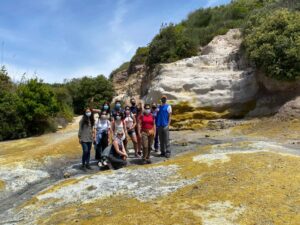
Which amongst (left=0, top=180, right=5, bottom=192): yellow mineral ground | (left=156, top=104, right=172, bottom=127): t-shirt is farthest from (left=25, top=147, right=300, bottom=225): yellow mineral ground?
(left=156, top=104, right=172, bottom=127): t-shirt

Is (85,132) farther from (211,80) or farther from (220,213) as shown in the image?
(211,80)

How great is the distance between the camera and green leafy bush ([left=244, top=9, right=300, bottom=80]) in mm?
24438

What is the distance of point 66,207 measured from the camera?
12.7 metres

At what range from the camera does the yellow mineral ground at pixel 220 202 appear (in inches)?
395

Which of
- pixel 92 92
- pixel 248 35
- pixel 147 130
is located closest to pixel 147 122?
pixel 147 130

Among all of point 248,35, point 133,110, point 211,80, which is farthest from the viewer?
point 211,80

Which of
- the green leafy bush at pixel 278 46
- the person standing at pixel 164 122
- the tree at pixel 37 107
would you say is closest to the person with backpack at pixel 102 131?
the person standing at pixel 164 122

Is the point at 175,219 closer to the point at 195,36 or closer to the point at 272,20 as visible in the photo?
the point at 272,20

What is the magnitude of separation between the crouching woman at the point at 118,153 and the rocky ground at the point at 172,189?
445 mm

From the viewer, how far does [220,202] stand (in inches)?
428

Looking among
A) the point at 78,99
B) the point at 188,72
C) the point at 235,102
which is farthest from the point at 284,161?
the point at 78,99

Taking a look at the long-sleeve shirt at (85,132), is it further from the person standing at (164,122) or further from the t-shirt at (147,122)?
the person standing at (164,122)

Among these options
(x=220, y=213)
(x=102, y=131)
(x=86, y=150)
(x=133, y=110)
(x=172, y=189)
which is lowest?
(x=220, y=213)

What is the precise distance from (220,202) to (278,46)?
1632 centimetres
